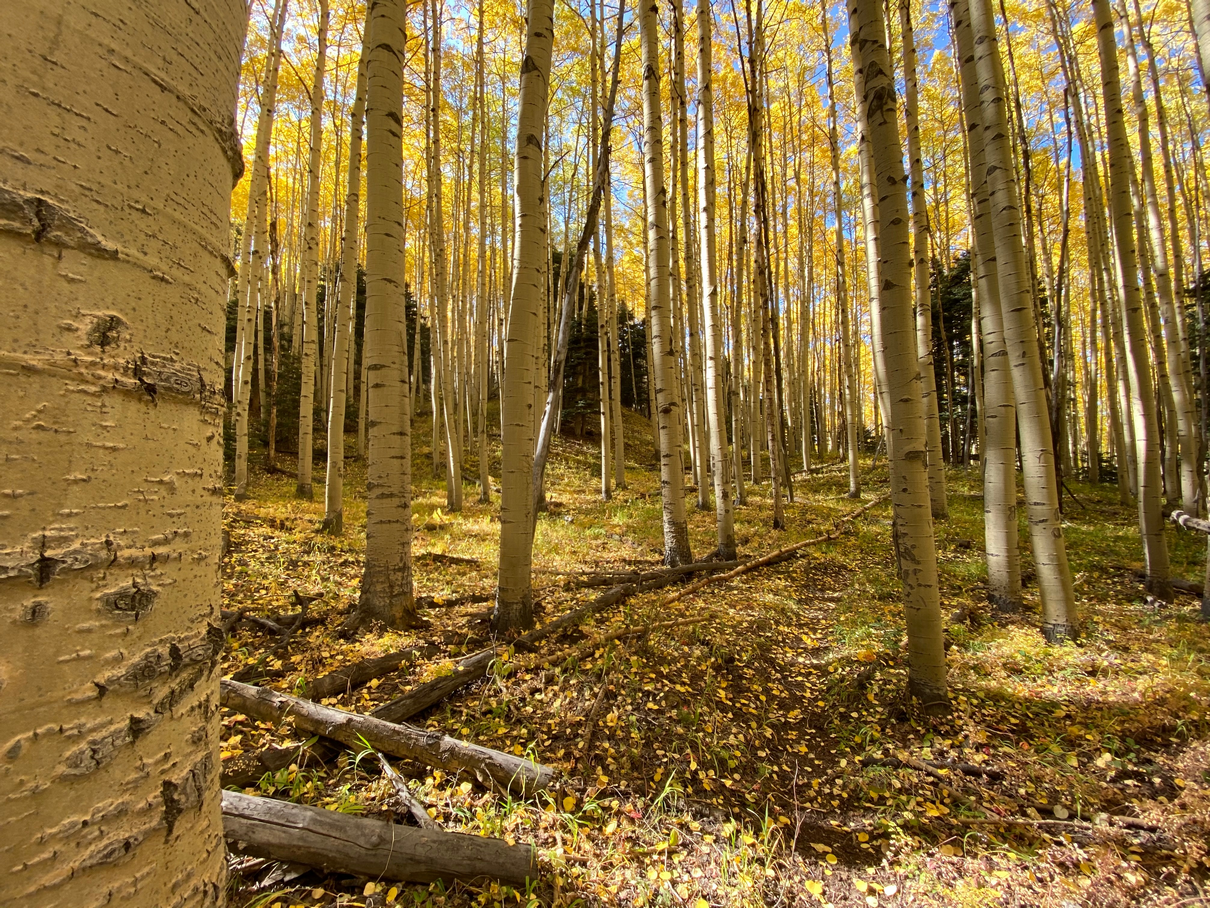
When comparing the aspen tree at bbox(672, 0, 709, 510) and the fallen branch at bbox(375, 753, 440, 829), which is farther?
the aspen tree at bbox(672, 0, 709, 510)

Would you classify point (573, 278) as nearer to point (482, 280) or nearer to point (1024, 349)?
point (1024, 349)

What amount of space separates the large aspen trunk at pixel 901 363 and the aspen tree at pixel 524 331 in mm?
2180

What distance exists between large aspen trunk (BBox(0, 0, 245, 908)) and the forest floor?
1.73m

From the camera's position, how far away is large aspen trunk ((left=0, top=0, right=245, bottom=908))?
481mm

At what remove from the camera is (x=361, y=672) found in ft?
10.5

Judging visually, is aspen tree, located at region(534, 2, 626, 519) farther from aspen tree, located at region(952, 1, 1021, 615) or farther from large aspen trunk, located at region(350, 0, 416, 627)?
aspen tree, located at region(952, 1, 1021, 615)

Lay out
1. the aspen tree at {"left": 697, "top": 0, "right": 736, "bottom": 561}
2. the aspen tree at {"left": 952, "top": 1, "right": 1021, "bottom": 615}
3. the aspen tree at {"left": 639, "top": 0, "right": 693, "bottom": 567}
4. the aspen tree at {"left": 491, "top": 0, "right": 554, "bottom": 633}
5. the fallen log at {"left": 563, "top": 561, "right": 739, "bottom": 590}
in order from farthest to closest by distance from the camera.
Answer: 1. the aspen tree at {"left": 697, "top": 0, "right": 736, "bottom": 561}
2. the aspen tree at {"left": 639, "top": 0, "right": 693, "bottom": 567}
3. the fallen log at {"left": 563, "top": 561, "right": 739, "bottom": 590}
4. the aspen tree at {"left": 952, "top": 1, "right": 1021, "bottom": 615}
5. the aspen tree at {"left": 491, "top": 0, "right": 554, "bottom": 633}

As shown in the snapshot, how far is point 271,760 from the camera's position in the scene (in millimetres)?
2344

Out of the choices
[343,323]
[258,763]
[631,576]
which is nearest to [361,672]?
[258,763]

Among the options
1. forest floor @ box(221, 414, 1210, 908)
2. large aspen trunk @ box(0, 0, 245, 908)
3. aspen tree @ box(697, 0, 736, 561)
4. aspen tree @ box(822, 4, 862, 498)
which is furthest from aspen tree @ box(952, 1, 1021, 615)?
aspen tree @ box(822, 4, 862, 498)

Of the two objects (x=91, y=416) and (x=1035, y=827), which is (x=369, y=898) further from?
(x=1035, y=827)

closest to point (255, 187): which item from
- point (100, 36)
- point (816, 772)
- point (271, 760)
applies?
point (271, 760)

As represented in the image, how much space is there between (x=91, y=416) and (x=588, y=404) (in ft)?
62.0

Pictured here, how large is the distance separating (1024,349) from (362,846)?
5.61m
